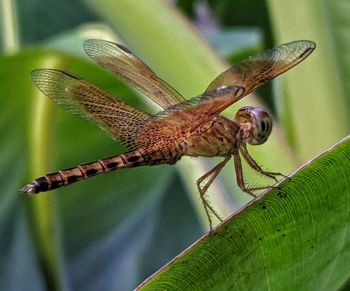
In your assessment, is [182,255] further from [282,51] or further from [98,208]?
[98,208]

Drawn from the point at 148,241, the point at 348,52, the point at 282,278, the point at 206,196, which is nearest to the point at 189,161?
the point at 206,196

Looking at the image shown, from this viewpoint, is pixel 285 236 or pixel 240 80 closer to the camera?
pixel 285 236

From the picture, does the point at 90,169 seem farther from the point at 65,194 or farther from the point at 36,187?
the point at 65,194

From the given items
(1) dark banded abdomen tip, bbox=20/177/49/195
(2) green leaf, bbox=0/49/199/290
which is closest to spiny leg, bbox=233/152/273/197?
(1) dark banded abdomen tip, bbox=20/177/49/195

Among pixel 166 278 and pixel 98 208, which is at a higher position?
pixel 166 278

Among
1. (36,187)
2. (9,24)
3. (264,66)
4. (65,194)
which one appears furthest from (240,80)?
(9,24)

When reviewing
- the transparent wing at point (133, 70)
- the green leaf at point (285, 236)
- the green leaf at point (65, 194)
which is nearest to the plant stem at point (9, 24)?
the green leaf at point (65, 194)

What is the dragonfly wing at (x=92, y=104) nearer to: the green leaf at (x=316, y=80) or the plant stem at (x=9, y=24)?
the green leaf at (x=316, y=80)
